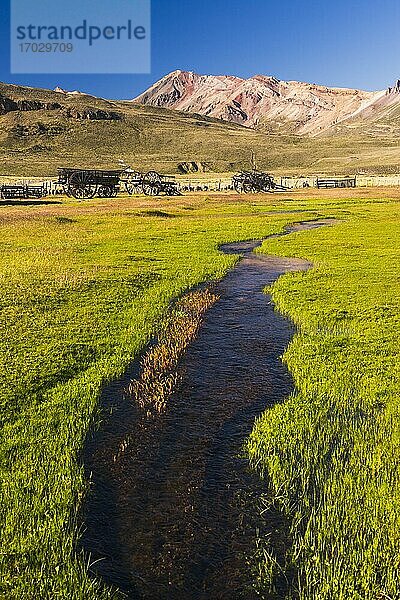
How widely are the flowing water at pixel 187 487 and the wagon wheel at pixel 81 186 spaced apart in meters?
66.7

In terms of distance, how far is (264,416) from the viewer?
931 cm

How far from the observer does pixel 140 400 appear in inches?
395

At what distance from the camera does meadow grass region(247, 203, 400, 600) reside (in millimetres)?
5656

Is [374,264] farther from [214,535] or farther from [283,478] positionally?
[214,535]

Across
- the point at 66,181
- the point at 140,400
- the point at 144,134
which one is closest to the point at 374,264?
the point at 140,400

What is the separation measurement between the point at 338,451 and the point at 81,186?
72.9 m

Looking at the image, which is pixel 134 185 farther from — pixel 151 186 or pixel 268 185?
pixel 268 185

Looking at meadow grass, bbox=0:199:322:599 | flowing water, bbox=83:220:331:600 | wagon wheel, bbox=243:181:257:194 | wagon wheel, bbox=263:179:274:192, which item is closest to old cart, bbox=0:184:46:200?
wagon wheel, bbox=243:181:257:194

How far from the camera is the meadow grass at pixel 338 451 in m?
5.66

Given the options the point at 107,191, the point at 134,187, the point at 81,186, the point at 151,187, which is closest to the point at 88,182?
the point at 81,186

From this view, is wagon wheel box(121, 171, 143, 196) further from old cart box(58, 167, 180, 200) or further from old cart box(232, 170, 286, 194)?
old cart box(232, 170, 286, 194)

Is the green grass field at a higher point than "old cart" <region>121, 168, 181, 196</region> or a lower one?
lower

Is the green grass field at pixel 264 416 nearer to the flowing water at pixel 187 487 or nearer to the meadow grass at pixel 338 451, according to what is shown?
the meadow grass at pixel 338 451

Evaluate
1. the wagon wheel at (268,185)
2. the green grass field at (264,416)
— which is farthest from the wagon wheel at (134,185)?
the green grass field at (264,416)
